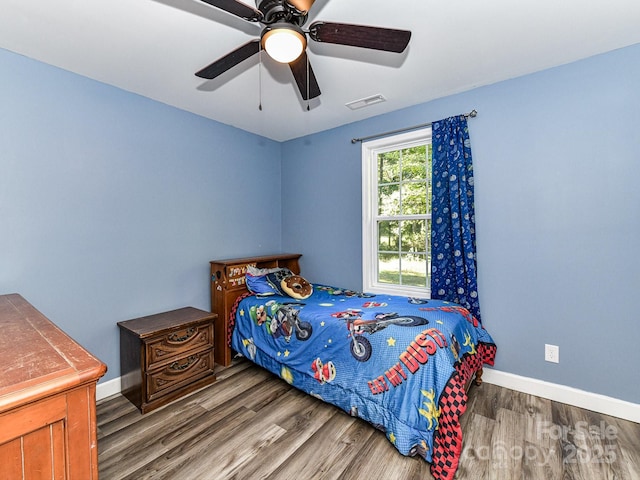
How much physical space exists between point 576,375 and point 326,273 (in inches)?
92.4

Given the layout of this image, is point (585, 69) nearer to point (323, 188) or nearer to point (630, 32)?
point (630, 32)

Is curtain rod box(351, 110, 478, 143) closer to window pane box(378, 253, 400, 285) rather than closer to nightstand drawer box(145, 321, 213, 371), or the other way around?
window pane box(378, 253, 400, 285)

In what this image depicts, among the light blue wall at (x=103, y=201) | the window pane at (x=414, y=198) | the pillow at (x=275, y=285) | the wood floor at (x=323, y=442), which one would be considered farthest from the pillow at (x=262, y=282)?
the window pane at (x=414, y=198)

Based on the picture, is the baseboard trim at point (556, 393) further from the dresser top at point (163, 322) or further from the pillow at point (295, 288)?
the pillow at point (295, 288)

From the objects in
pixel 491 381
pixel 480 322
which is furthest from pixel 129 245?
pixel 491 381

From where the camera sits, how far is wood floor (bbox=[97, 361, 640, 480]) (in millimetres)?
1618

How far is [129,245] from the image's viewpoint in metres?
2.54

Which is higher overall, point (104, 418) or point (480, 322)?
point (480, 322)

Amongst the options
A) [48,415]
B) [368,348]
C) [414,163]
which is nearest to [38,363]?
[48,415]

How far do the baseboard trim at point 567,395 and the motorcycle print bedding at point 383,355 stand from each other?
6.8 inches

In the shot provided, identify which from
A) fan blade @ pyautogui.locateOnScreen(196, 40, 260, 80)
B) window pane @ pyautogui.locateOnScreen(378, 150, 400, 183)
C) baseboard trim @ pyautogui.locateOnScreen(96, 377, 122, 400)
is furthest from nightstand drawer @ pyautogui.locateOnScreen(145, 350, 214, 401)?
window pane @ pyautogui.locateOnScreen(378, 150, 400, 183)

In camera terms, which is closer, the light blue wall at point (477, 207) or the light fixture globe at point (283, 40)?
the light fixture globe at point (283, 40)

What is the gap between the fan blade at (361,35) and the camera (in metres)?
1.36

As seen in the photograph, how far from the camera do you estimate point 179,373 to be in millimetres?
2373
